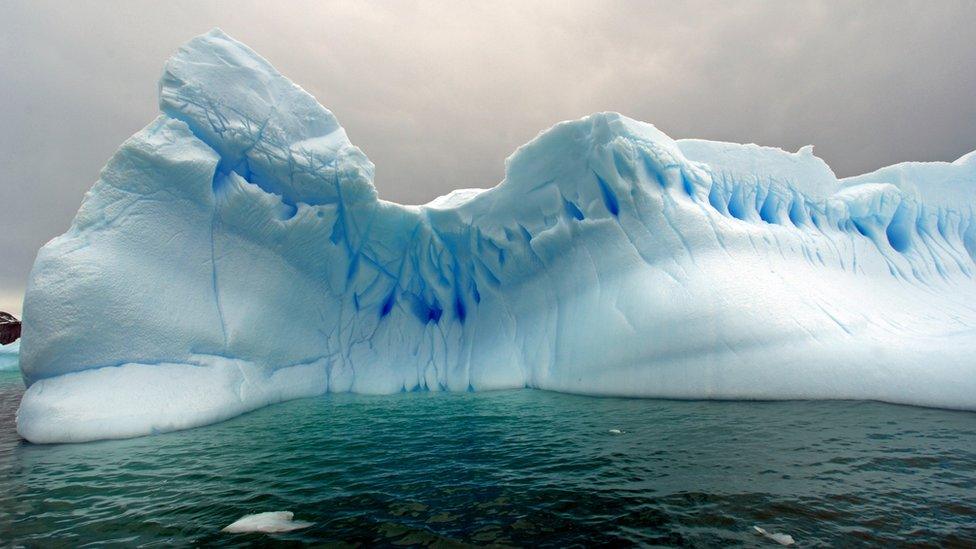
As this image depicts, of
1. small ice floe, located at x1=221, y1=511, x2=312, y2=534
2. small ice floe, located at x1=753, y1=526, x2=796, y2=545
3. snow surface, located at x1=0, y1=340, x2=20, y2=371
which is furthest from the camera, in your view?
snow surface, located at x1=0, y1=340, x2=20, y2=371

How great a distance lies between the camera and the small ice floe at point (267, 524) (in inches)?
109

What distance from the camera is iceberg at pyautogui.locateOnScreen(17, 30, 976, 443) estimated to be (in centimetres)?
655

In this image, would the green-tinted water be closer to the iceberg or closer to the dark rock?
the iceberg

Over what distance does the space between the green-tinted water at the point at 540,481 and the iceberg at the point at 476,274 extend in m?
1.14

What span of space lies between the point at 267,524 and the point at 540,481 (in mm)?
1869

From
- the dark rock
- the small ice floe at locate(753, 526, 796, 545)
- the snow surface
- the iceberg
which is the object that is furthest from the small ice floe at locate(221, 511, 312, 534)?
the dark rock

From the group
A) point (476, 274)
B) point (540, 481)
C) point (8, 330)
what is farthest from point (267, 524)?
point (8, 330)

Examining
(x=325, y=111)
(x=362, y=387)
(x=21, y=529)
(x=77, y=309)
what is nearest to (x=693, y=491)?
(x=21, y=529)

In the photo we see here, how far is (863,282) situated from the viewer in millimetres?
8992

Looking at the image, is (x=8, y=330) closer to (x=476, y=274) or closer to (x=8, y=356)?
(x=8, y=356)

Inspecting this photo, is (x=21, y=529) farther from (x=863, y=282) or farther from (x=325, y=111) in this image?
(x=863, y=282)

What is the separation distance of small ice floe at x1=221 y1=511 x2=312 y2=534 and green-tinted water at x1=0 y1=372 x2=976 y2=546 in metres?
0.08

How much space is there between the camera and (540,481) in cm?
346

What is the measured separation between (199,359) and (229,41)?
5.93 m
